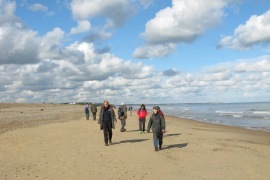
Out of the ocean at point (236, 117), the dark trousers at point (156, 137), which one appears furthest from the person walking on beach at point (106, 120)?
the ocean at point (236, 117)

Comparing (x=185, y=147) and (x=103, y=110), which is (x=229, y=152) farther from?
(x=103, y=110)

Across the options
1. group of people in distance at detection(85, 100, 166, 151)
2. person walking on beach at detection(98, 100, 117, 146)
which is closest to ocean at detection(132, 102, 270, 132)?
group of people in distance at detection(85, 100, 166, 151)

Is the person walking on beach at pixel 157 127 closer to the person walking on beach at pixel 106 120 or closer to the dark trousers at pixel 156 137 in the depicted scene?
the dark trousers at pixel 156 137

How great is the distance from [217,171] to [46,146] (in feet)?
26.2

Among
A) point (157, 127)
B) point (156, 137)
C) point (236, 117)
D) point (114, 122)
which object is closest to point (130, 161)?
point (156, 137)

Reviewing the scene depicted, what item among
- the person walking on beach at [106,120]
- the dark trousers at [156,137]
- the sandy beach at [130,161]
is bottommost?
the sandy beach at [130,161]

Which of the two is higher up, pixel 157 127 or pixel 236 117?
pixel 157 127

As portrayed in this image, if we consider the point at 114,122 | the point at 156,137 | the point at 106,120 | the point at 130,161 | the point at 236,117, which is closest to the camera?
the point at 130,161

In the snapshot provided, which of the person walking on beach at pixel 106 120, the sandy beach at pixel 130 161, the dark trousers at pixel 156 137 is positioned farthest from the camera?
the person walking on beach at pixel 106 120

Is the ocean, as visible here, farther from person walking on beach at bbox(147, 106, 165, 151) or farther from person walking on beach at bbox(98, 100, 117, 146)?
person walking on beach at bbox(98, 100, 117, 146)

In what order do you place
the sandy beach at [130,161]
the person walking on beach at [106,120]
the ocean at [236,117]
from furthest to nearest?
1. the ocean at [236,117]
2. the person walking on beach at [106,120]
3. the sandy beach at [130,161]

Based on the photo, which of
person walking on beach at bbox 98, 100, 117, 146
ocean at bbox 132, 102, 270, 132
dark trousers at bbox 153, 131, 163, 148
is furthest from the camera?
ocean at bbox 132, 102, 270, 132

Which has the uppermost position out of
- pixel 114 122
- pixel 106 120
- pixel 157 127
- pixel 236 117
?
pixel 106 120

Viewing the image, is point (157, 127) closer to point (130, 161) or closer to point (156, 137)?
point (156, 137)
